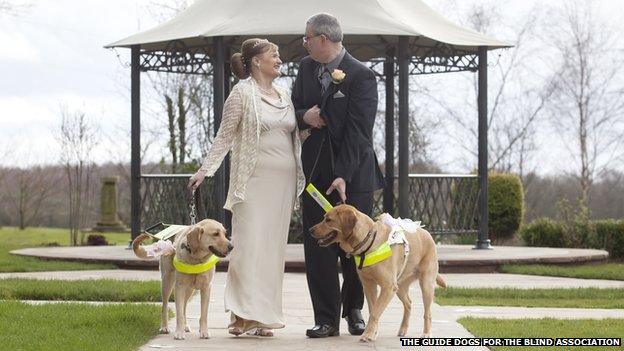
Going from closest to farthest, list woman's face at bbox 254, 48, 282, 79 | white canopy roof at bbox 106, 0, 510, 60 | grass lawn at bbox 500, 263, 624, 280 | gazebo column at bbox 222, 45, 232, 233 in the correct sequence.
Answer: woman's face at bbox 254, 48, 282, 79 < grass lawn at bbox 500, 263, 624, 280 < white canopy roof at bbox 106, 0, 510, 60 < gazebo column at bbox 222, 45, 232, 233

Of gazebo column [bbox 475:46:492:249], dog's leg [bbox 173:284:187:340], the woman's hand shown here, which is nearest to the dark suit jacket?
the woman's hand

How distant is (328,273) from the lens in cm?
880

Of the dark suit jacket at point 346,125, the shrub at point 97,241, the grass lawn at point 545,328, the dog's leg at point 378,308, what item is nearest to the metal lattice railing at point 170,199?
the shrub at point 97,241

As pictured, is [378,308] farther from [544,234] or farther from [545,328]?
[544,234]

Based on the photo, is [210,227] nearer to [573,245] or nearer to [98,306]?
[98,306]

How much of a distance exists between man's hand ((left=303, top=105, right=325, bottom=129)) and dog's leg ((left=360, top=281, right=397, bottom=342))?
1221 millimetres

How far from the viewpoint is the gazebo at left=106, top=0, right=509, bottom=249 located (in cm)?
1648

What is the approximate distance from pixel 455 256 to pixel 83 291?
6.14 metres

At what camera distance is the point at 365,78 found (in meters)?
8.67

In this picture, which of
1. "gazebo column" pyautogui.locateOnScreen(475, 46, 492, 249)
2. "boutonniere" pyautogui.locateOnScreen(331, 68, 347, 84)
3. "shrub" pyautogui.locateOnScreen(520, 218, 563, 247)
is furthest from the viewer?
"shrub" pyautogui.locateOnScreen(520, 218, 563, 247)

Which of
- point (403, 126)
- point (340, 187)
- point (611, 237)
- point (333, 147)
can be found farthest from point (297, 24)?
point (340, 187)

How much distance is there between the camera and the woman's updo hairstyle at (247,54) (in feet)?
28.6

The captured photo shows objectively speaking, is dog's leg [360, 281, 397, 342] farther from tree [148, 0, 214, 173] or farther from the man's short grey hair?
tree [148, 0, 214, 173]

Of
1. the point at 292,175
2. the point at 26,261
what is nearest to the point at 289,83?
the point at 26,261
